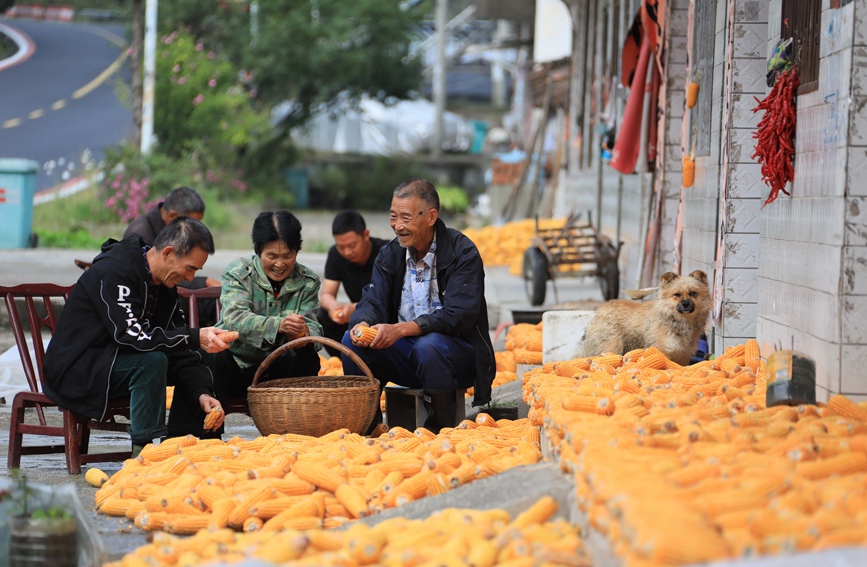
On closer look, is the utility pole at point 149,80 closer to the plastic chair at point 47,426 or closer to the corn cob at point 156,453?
the plastic chair at point 47,426

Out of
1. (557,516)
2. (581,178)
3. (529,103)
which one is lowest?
(557,516)

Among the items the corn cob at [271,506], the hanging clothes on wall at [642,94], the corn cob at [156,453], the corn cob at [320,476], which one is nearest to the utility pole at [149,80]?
the hanging clothes on wall at [642,94]

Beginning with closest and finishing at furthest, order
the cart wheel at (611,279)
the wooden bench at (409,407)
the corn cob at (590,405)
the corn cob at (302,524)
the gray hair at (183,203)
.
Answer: the corn cob at (302,524) → the corn cob at (590,405) → the wooden bench at (409,407) → the gray hair at (183,203) → the cart wheel at (611,279)

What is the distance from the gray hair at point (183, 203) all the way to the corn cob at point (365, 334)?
2.54 metres

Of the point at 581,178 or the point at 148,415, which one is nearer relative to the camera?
the point at 148,415

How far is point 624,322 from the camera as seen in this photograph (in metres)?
6.69

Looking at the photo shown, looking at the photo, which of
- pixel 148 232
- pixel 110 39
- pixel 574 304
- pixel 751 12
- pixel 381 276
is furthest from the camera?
pixel 110 39

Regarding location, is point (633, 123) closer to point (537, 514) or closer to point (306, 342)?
point (306, 342)

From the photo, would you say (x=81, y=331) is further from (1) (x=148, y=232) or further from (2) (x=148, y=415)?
(1) (x=148, y=232)

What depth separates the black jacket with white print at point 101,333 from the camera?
5.22 metres

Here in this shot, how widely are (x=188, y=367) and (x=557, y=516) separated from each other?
8.29 ft

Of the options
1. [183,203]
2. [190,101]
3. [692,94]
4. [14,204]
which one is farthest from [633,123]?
[190,101]

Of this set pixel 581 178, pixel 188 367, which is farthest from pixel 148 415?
pixel 581 178

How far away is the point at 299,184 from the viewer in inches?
1124
